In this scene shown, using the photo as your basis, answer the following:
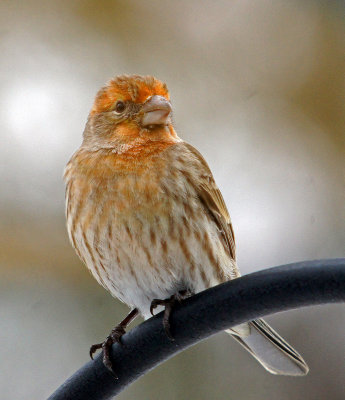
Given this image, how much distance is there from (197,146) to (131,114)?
6.31 ft

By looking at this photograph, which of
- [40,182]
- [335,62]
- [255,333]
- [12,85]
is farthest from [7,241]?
[335,62]

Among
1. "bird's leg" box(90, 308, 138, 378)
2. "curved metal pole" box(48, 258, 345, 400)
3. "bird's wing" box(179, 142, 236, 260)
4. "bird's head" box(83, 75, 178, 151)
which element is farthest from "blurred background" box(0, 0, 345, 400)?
"curved metal pole" box(48, 258, 345, 400)

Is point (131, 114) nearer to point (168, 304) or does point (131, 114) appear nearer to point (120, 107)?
point (120, 107)

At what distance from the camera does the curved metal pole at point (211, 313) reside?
225 centimetres

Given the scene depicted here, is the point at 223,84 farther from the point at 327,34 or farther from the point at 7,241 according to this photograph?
the point at 7,241

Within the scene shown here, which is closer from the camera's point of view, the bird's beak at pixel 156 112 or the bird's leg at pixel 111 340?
the bird's leg at pixel 111 340

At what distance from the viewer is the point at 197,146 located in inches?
223

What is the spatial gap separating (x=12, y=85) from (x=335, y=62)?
7.88 feet

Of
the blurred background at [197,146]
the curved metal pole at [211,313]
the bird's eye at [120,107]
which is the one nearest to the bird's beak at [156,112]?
the bird's eye at [120,107]

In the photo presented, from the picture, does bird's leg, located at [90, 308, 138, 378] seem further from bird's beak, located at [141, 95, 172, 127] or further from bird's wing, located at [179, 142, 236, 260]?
bird's beak, located at [141, 95, 172, 127]

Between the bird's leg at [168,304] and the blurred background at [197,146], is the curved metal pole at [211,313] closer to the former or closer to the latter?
the bird's leg at [168,304]

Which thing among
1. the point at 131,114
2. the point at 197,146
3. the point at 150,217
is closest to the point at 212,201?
the point at 150,217

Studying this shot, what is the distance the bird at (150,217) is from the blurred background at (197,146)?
1571mm

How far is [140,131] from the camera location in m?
3.70
